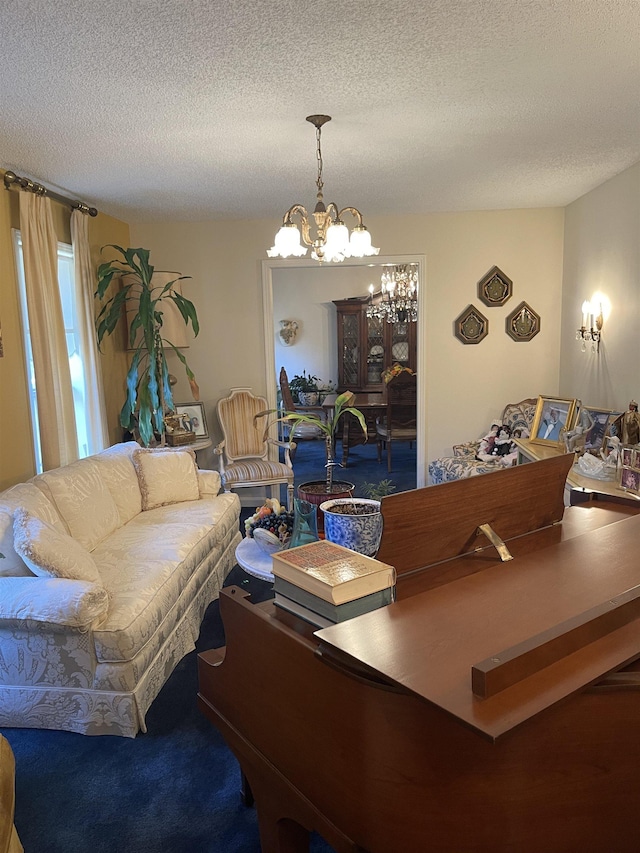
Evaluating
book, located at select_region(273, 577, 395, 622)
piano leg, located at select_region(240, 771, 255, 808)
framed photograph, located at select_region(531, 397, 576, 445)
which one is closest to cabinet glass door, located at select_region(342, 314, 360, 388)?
framed photograph, located at select_region(531, 397, 576, 445)

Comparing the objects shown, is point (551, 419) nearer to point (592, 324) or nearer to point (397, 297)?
point (592, 324)

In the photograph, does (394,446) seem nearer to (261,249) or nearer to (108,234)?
(261,249)

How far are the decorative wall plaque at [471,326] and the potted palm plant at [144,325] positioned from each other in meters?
2.25

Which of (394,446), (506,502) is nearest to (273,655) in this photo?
(506,502)

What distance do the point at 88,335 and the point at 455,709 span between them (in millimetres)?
4067

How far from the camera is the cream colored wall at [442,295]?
5.20 m

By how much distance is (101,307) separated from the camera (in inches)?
191

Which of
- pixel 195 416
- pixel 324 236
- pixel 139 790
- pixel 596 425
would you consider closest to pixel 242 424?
pixel 195 416

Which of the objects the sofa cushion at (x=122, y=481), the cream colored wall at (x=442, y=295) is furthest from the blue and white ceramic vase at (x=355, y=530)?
the cream colored wall at (x=442, y=295)

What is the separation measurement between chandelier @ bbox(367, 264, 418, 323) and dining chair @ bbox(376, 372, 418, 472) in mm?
1207

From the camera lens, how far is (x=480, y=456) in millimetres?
4918

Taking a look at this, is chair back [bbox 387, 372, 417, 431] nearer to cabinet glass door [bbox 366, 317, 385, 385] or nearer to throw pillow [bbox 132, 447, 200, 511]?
cabinet glass door [bbox 366, 317, 385, 385]

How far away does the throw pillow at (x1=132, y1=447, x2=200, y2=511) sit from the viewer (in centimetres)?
389

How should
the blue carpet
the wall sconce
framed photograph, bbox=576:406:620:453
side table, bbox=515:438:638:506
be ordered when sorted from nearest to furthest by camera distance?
the blue carpet < side table, bbox=515:438:638:506 < framed photograph, bbox=576:406:620:453 < the wall sconce
